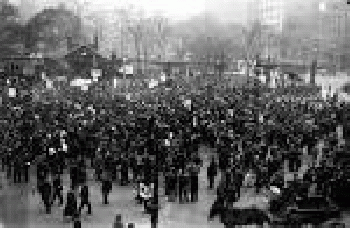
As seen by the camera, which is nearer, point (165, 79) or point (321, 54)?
point (165, 79)

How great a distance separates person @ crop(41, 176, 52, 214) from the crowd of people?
25 millimetres

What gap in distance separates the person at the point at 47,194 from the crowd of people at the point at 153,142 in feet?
0.08

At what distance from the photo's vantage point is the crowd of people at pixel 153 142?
14.1 metres

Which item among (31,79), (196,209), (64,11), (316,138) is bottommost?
(196,209)

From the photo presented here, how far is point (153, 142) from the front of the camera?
17.1 m

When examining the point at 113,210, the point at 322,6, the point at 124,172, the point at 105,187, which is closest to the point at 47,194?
the point at 105,187

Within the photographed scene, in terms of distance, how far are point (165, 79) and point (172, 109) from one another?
57.1ft

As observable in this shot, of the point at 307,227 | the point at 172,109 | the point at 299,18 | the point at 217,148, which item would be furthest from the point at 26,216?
the point at 299,18

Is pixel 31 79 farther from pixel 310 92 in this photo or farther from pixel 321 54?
pixel 321 54

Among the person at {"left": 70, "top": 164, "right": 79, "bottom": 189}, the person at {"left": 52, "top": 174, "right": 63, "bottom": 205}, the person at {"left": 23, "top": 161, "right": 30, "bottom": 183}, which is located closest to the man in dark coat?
the person at {"left": 70, "top": 164, "right": 79, "bottom": 189}

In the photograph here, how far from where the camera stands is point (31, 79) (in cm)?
3366

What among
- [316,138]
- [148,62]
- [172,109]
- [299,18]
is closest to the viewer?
[316,138]

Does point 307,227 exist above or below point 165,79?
below

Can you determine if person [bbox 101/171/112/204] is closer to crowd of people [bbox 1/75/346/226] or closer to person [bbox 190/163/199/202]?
crowd of people [bbox 1/75/346/226]
